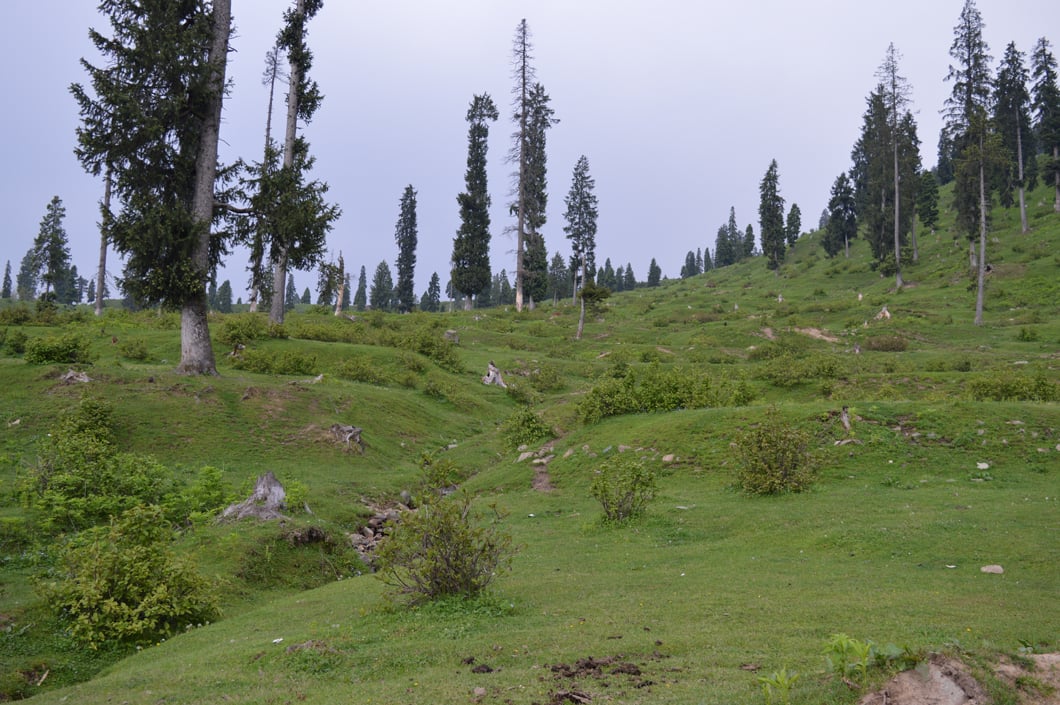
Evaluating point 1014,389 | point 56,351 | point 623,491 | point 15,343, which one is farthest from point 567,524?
point 15,343

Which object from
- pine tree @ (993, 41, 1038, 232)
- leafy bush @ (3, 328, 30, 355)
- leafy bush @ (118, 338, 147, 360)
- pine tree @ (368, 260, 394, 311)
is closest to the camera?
leafy bush @ (3, 328, 30, 355)

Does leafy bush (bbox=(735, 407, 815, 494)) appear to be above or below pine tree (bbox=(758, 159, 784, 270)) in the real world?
below

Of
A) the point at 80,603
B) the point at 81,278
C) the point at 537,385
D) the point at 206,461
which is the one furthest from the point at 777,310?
the point at 81,278

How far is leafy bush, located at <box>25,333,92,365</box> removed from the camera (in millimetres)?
22688

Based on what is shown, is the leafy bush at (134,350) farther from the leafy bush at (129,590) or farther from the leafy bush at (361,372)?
the leafy bush at (129,590)

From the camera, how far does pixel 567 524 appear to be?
15.5 m

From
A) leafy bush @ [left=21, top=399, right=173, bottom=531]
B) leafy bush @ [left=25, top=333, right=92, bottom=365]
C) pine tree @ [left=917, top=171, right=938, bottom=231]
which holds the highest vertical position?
pine tree @ [left=917, top=171, right=938, bottom=231]

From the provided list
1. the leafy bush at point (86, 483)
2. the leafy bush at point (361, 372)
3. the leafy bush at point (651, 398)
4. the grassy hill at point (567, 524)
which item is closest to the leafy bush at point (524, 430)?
the grassy hill at point (567, 524)

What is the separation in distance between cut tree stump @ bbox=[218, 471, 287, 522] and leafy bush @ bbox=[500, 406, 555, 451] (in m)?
9.96

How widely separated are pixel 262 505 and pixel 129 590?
474 cm

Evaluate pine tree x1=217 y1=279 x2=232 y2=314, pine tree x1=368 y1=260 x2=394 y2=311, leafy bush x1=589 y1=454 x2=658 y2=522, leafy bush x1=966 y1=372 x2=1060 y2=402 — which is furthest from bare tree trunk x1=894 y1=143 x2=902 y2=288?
pine tree x1=217 y1=279 x2=232 y2=314

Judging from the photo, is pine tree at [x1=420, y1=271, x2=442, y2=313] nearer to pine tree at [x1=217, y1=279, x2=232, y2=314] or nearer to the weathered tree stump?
pine tree at [x1=217, y1=279, x2=232, y2=314]

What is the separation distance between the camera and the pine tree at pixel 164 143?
22.0 meters

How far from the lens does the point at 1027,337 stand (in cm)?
3672
